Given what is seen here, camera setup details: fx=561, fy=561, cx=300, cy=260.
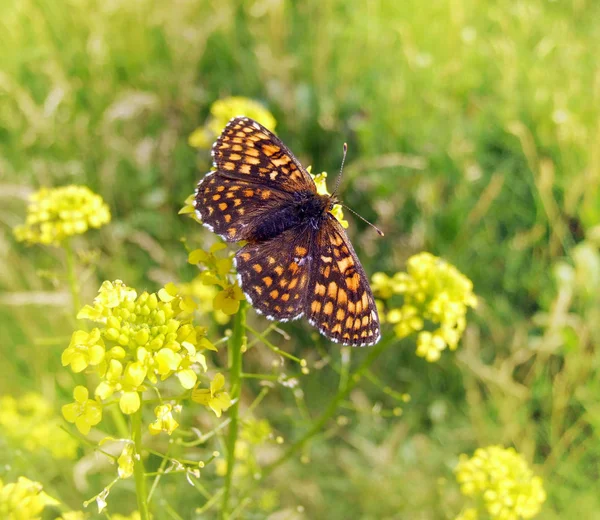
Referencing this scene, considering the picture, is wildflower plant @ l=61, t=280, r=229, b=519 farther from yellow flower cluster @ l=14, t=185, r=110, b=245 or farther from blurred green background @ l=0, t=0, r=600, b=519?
blurred green background @ l=0, t=0, r=600, b=519

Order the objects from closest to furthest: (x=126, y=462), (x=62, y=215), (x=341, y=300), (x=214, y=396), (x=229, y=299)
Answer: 1. (x=126, y=462)
2. (x=214, y=396)
3. (x=229, y=299)
4. (x=341, y=300)
5. (x=62, y=215)

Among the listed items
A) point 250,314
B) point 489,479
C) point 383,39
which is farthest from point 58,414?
point 383,39

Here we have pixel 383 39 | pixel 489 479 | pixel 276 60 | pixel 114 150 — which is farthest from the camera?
pixel 383 39

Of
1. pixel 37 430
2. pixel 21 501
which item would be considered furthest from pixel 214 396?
pixel 37 430

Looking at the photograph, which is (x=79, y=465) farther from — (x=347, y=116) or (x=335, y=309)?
(x=347, y=116)

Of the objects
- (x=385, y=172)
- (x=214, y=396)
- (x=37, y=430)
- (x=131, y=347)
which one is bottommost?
(x=37, y=430)

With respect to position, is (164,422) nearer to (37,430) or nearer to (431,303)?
(431,303)
